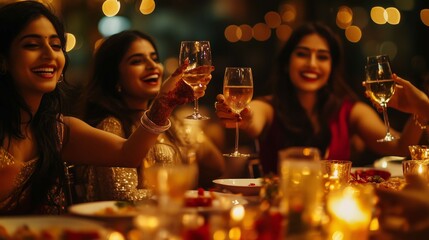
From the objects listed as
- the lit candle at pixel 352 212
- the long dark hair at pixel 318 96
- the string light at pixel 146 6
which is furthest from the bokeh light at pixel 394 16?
the lit candle at pixel 352 212

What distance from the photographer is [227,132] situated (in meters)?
6.17

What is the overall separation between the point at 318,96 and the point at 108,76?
1.44 m

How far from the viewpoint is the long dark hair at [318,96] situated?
403cm

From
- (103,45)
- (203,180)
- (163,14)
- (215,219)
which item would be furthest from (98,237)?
(163,14)

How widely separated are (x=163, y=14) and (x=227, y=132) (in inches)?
137

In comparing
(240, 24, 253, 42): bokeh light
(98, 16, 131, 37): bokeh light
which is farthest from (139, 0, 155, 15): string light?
(240, 24, 253, 42): bokeh light

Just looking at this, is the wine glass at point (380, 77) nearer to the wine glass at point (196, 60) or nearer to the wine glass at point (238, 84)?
the wine glass at point (238, 84)

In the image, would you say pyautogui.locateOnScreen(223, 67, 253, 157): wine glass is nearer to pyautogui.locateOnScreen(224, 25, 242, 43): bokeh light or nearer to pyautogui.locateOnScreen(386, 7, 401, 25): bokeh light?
pyautogui.locateOnScreen(386, 7, 401, 25): bokeh light

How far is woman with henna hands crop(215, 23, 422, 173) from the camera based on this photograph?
398cm

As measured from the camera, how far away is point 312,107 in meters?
4.16

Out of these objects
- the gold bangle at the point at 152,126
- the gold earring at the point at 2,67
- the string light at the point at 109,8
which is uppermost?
the string light at the point at 109,8

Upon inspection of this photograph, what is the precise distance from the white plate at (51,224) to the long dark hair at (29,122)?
1.00m

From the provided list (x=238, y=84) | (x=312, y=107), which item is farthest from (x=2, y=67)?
(x=312, y=107)

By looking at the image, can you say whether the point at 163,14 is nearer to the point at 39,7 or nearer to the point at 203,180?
the point at 203,180
